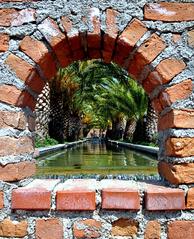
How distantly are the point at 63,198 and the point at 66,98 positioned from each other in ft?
46.7

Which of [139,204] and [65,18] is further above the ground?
[65,18]

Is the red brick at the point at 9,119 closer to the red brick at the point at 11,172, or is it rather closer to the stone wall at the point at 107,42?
the stone wall at the point at 107,42

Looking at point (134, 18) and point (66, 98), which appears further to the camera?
point (66, 98)

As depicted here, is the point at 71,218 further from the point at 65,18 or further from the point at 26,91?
the point at 65,18

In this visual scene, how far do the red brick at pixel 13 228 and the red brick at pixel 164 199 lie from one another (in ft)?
2.31

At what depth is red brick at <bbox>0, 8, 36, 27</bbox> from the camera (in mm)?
1964

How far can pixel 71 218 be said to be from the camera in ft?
6.22

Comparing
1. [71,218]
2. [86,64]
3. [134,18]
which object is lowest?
[71,218]

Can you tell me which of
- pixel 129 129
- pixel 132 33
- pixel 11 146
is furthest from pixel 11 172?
pixel 129 129

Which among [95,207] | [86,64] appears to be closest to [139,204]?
[95,207]

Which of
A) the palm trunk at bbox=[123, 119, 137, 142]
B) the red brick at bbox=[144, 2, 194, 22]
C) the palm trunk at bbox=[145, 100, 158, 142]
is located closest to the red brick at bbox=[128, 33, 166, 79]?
the red brick at bbox=[144, 2, 194, 22]

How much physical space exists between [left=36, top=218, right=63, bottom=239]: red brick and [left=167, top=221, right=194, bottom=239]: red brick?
0.61 m

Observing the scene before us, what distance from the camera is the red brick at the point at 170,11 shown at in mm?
1944

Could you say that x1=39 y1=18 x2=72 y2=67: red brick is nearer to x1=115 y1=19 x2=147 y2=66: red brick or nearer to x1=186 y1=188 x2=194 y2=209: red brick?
x1=115 y1=19 x2=147 y2=66: red brick
